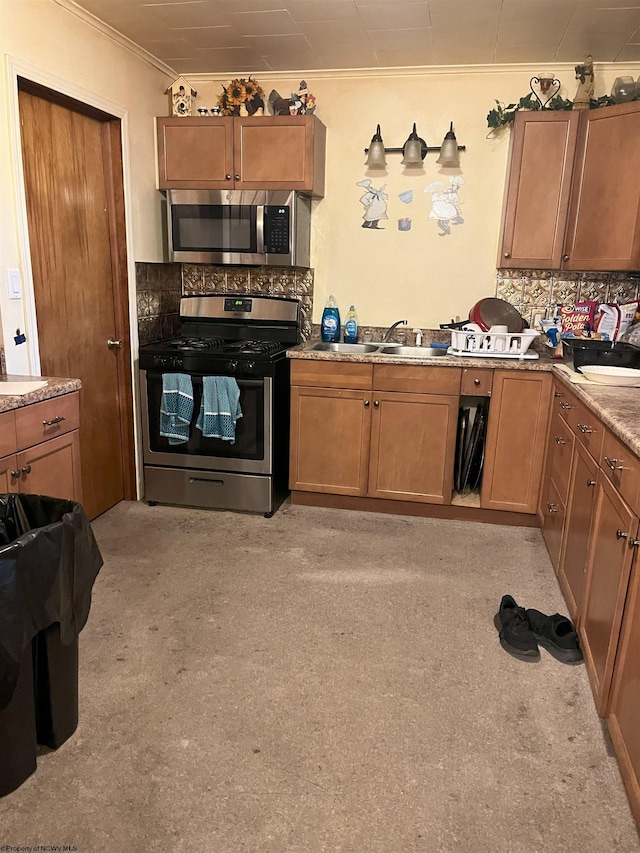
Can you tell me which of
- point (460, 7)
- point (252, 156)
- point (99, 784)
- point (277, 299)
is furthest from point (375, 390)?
point (99, 784)

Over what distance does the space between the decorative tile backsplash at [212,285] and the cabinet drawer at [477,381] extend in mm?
1139

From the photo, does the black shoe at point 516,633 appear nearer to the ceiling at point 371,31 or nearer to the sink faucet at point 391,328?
the sink faucet at point 391,328

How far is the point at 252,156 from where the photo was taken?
3.45 metres

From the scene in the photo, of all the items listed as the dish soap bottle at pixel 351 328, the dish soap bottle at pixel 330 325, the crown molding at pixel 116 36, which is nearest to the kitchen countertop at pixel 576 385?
the dish soap bottle at pixel 330 325

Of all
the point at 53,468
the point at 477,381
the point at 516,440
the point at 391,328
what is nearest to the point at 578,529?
the point at 516,440

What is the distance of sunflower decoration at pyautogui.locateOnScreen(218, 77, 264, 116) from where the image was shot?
3529 millimetres

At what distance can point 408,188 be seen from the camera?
372 centimetres

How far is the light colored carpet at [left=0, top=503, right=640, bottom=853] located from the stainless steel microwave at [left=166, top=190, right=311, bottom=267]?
1671 millimetres

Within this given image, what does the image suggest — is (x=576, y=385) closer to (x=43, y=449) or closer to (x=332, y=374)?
(x=332, y=374)

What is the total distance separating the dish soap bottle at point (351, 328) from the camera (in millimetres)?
3803

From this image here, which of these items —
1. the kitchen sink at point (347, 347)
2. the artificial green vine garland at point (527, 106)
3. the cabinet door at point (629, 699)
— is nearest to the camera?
the cabinet door at point (629, 699)

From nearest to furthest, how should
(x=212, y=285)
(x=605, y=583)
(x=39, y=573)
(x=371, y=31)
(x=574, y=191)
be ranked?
(x=39, y=573)
(x=605, y=583)
(x=371, y=31)
(x=574, y=191)
(x=212, y=285)

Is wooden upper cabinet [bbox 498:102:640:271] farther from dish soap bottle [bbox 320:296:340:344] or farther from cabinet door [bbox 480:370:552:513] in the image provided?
dish soap bottle [bbox 320:296:340:344]

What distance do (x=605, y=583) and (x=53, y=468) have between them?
1.97 meters
